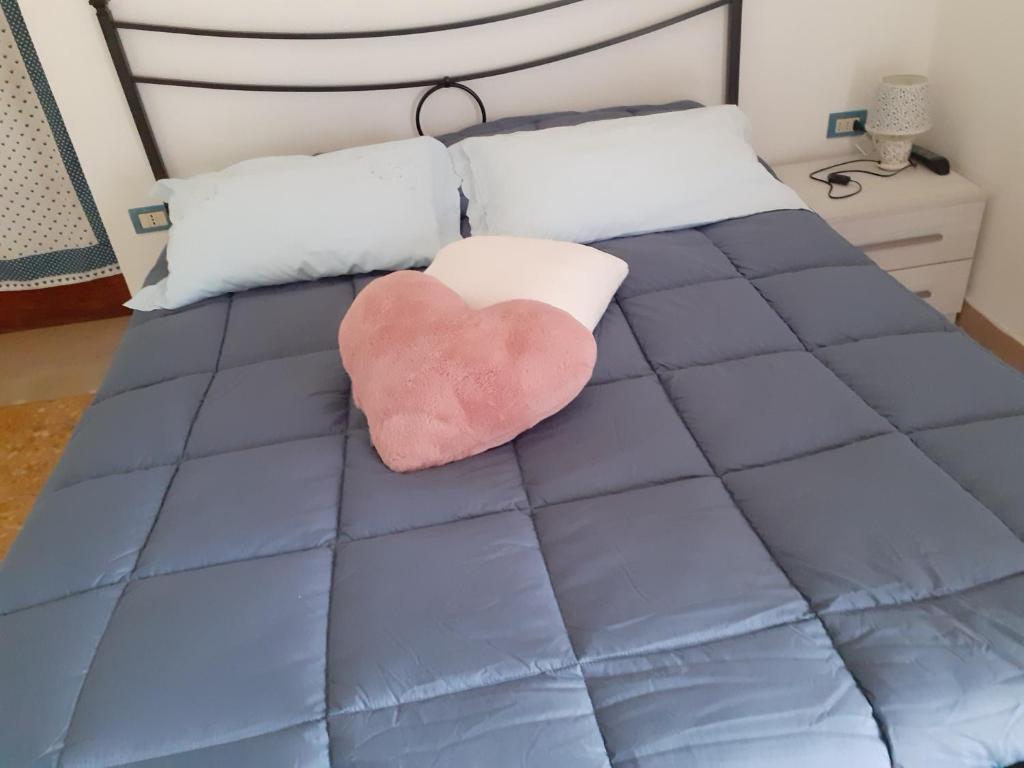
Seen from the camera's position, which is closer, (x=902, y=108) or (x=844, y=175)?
(x=902, y=108)

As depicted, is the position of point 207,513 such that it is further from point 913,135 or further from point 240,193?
point 913,135

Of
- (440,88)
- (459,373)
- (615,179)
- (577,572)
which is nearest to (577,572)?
(577,572)

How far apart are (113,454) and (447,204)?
1024 mm

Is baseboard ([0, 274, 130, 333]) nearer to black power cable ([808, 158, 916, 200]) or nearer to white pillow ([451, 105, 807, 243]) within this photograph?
white pillow ([451, 105, 807, 243])

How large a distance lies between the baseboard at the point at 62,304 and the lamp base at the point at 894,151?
2654mm

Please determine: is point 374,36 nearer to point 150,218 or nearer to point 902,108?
point 150,218

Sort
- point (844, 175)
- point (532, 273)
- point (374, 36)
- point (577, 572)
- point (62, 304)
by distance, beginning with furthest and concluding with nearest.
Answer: point (62, 304) → point (844, 175) → point (374, 36) → point (532, 273) → point (577, 572)

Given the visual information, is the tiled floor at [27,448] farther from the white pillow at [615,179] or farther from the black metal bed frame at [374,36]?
the white pillow at [615,179]

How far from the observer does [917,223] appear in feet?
7.79

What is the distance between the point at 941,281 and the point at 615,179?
1157mm

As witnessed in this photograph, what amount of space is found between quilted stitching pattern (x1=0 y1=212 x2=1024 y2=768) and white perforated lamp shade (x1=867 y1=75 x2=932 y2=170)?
106 centimetres

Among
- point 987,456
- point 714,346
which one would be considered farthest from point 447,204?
point 987,456

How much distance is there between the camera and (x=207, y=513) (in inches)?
51.6

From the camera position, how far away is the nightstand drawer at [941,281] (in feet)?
8.05
